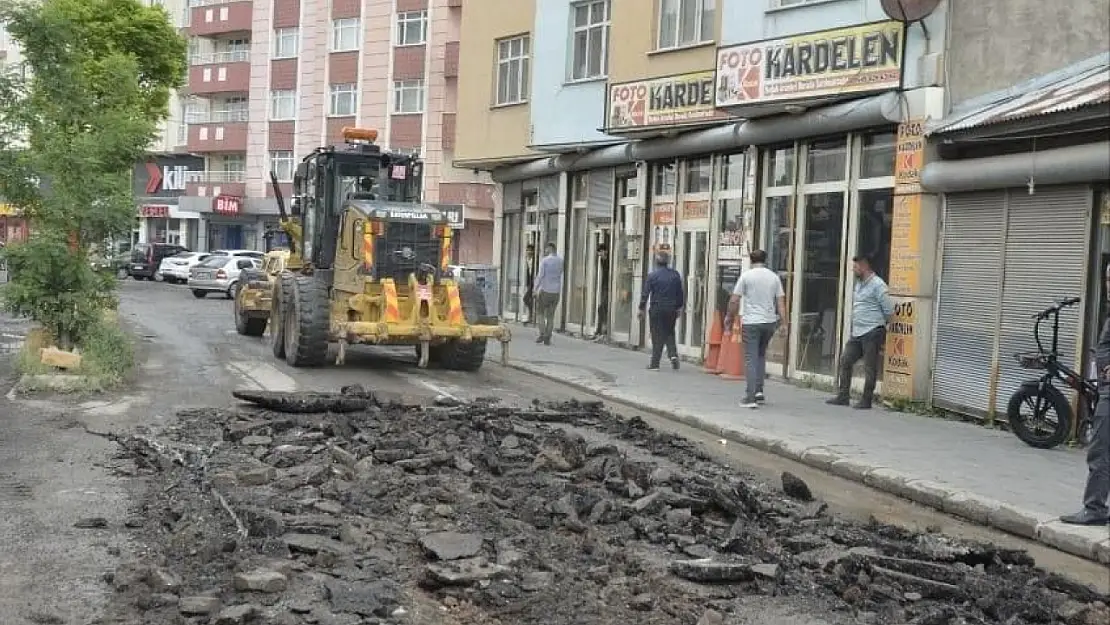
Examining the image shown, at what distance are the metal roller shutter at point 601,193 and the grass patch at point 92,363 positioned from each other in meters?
10.6

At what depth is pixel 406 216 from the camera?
17359mm

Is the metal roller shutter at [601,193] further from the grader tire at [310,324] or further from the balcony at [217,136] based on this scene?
the balcony at [217,136]

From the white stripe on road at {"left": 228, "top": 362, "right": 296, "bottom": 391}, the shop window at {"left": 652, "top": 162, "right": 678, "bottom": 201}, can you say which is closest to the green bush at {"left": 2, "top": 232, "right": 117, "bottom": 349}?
the white stripe on road at {"left": 228, "top": 362, "right": 296, "bottom": 391}

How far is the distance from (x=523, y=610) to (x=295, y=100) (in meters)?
52.9

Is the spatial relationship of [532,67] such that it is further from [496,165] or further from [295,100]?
[295,100]

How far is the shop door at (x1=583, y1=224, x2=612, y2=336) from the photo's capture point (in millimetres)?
24219

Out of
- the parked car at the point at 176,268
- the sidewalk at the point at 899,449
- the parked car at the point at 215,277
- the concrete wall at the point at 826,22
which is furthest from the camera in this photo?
the parked car at the point at 176,268

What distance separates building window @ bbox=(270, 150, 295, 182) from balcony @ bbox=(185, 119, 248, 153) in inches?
110

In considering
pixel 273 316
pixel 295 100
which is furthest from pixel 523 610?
pixel 295 100

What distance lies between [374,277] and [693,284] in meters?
6.10

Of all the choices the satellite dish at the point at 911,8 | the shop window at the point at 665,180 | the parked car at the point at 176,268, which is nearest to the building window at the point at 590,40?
the shop window at the point at 665,180

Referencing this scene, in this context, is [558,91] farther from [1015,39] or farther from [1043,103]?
[1043,103]

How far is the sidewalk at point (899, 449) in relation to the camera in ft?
29.6

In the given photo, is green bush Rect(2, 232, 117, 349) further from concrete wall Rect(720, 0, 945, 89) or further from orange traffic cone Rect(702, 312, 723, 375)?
concrete wall Rect(720, 0, 945, 89)
